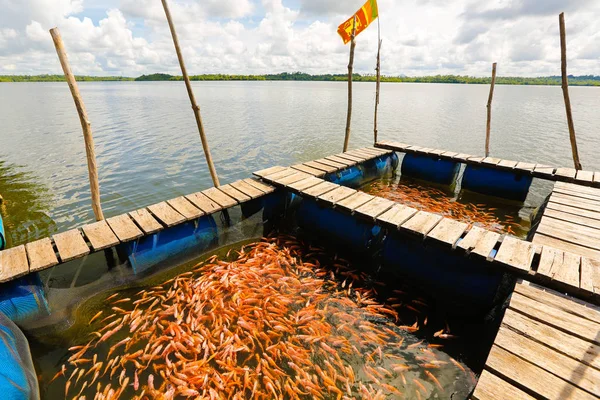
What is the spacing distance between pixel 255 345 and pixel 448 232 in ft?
14.1

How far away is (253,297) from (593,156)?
83.6ft

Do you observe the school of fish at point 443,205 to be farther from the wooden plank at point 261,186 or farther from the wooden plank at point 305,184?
the wooden plank at point 261,186

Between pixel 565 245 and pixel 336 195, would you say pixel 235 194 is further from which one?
pixel 565 245

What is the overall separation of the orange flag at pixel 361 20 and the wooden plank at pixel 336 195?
8931 mm

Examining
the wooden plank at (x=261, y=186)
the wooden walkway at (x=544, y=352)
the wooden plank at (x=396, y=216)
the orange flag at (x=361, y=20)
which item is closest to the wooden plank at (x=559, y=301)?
the wooden walkway at (x=544, y=352)

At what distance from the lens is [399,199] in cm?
1091

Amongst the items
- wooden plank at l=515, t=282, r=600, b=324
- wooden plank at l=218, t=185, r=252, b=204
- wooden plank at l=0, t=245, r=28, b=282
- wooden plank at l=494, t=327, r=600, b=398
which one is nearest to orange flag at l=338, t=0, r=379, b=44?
wooden plank at l=218, t=185, r=252, b=204

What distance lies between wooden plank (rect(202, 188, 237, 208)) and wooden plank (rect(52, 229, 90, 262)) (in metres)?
2.79

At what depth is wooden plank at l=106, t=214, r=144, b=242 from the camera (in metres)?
5.53

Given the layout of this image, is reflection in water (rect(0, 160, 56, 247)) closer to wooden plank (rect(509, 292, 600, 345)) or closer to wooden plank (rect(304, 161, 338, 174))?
wooden plank (rect(304, 161, 338, 174))

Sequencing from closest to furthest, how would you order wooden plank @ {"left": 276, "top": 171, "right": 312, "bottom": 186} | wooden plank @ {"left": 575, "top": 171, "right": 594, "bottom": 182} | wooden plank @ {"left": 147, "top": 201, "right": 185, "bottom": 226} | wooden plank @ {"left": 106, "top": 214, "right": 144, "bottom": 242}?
wooden plank @ {"left": 106, "top": 214, "right": 144, "bottom": 242} → wooden plank @ {"left": 147, "top": 201, "right": 185, "bottom": 226} → wooden plank @ {"left": 276, "top": 171, "right": 312, "bottom": 186} → wooden plank @ {"left": 575, "top": 171, "right": 594, "bottom": 182}

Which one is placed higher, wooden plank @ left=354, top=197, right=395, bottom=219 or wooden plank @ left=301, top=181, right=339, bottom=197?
wooden plank @ left=301, top=181, right=339, bottom=197

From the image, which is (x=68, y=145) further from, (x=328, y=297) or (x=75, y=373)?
(x=328, y=297)

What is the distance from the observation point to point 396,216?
612cm
